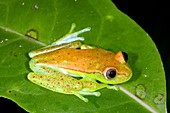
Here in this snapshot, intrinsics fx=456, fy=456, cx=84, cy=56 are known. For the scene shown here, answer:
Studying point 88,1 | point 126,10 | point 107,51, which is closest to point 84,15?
point 88,1

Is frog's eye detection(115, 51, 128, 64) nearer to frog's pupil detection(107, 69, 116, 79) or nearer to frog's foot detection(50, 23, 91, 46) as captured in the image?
frog's pupil detection(107, 69, 116, 79)

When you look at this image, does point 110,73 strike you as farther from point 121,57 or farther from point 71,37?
point 71,37

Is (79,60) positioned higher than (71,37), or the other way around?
(71,37)

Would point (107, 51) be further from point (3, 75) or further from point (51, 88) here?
point (3, 75)

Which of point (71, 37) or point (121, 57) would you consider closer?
point (121, 57)

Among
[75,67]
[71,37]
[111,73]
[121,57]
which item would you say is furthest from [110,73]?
[71,37]

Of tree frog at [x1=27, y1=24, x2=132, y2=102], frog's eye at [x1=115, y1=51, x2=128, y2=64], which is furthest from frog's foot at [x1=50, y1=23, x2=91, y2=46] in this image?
frog's eye at [x1=115, y1=51, x2=128, y2=64]

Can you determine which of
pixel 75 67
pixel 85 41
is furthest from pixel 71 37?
pixel 75 67
